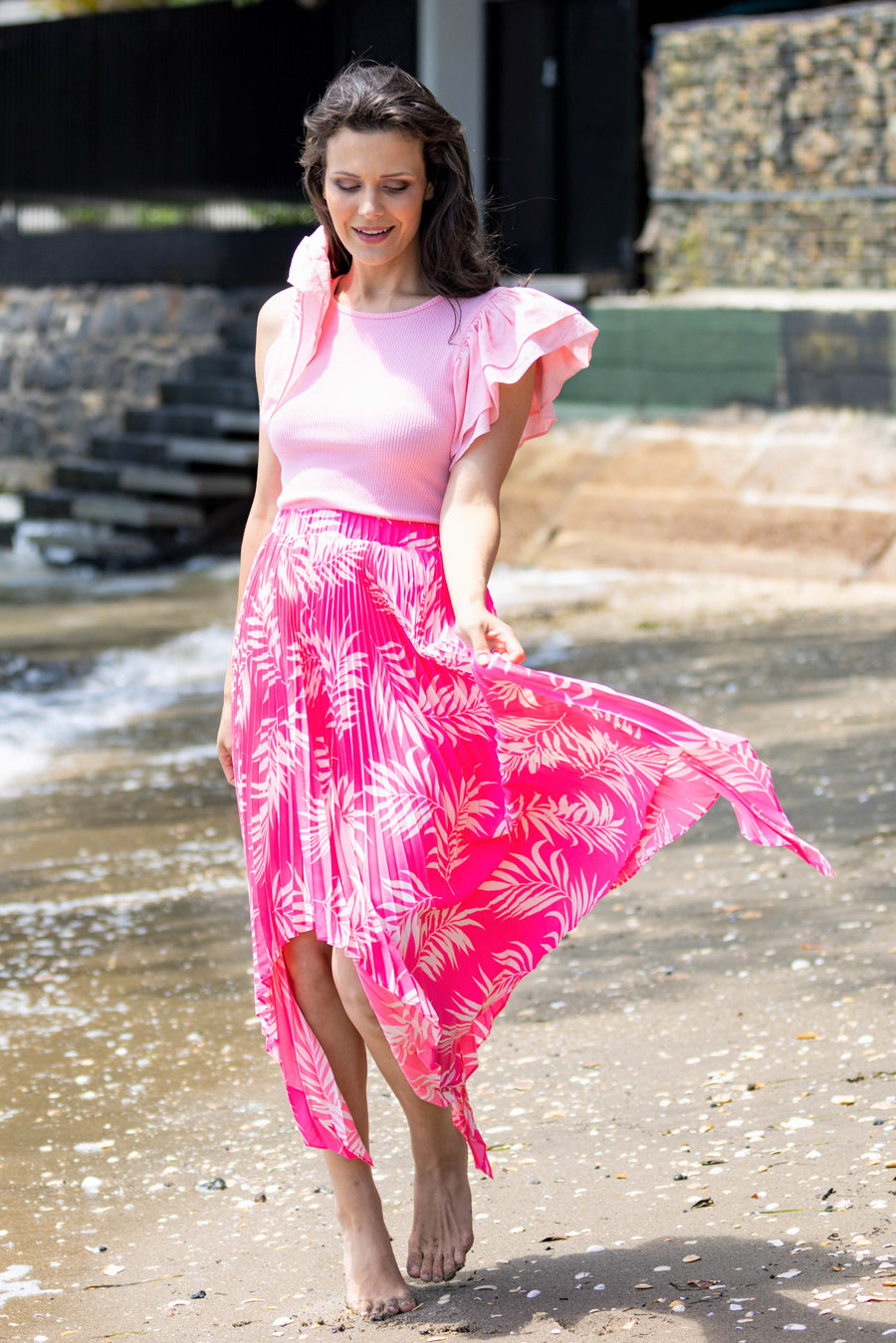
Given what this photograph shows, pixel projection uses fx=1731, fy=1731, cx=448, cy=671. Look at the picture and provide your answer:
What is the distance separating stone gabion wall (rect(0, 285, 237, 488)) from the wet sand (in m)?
8.70

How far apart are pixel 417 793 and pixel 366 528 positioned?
17.8 inches

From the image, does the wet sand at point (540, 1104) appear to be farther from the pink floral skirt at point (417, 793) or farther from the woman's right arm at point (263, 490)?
the woman's right arm at point (263, 490)

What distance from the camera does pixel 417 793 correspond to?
2740 millimetres

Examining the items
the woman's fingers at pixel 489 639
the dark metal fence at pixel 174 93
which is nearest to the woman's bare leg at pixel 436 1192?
the woman's fingers at pixel 489 639

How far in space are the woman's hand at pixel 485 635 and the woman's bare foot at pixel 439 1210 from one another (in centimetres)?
81

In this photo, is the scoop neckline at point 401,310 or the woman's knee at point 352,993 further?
the scoop neckline at point 401,310

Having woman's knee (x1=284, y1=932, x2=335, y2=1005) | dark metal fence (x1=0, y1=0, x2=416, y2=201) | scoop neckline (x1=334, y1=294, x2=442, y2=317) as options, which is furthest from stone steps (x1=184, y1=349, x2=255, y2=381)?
woman's knee (x1=284, y1=932, x2=335, y2=1005)

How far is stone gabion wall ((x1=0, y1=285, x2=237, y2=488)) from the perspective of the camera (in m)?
14.6

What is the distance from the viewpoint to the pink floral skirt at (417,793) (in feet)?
8.97

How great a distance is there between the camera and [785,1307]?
2676 millimetres

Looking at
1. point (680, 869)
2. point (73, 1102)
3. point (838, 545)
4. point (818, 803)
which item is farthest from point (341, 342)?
point (838, 545)

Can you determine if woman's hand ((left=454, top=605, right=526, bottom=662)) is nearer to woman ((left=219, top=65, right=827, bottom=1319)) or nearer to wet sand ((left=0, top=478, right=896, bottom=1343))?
woman ((left=219, top=65, right=827, bottom=1319))

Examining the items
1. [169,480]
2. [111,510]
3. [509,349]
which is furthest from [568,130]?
[509,349]

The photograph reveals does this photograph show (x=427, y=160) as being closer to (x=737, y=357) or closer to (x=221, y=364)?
(x=737, y=357)
